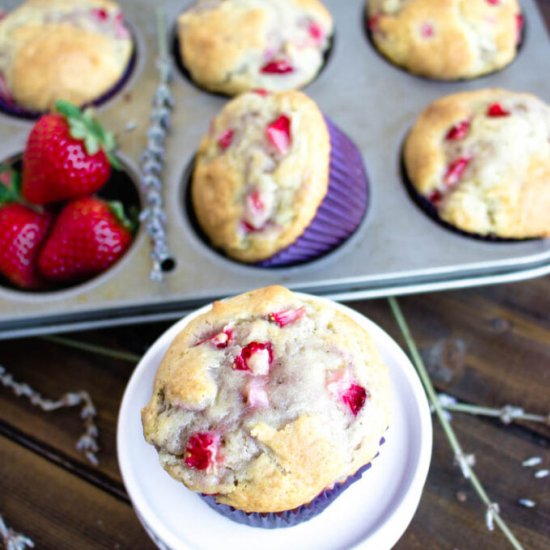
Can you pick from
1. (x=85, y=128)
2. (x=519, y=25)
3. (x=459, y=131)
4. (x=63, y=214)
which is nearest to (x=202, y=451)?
(x=63, y=214)

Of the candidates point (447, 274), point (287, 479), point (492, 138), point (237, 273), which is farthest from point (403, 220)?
point (287, 479)

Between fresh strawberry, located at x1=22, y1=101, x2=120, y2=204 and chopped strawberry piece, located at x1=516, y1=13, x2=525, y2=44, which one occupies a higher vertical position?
fresh strawberry, located at x1=22, y1=101, x2=120, y2=204

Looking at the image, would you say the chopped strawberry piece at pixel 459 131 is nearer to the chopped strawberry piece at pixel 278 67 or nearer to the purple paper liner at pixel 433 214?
the purple paper liner at pixel 433 214

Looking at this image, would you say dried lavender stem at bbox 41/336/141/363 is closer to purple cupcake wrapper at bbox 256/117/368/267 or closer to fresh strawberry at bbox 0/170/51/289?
fresh strawberry at bbox 0/170/51/289

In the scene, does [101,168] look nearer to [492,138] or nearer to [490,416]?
[492,138]

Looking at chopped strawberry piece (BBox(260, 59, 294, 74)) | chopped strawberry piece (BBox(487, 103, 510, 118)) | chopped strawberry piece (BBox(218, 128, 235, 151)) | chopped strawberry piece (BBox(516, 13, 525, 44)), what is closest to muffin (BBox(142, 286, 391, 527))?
chopped strawberry piece (BBox(218, 128, 235, 151))

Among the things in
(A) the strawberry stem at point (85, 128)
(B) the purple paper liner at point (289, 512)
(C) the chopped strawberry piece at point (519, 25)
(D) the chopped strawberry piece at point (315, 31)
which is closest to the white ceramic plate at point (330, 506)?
(B) the purple paper liner at point (289, 512)
